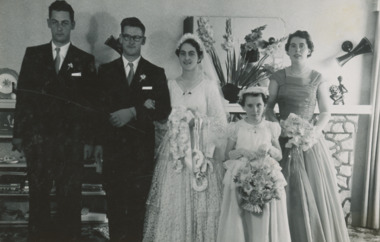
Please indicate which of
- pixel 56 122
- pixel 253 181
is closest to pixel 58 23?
pixel 56 122

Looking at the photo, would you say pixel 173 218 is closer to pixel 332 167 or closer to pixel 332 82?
A: pixel 332 167

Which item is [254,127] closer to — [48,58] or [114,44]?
[114,44]

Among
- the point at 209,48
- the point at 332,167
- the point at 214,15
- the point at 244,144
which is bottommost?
the point at 332,167

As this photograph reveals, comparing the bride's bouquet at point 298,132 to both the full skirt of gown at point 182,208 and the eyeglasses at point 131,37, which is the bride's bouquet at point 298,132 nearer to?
the full skirt of gown at point 182,208

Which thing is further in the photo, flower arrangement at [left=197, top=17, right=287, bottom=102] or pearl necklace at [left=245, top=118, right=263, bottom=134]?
flower arrangement at [left=197, top=17, right=287, bottom=102]

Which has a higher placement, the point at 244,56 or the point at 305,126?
the point at 244,56

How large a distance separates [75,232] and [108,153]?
0.49 meters

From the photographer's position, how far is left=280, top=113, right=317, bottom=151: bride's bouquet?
2.12 meters

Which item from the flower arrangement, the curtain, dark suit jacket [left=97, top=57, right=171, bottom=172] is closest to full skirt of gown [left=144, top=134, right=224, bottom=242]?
dark suit jacket [left=97, top=57, right=171, bottom=172]

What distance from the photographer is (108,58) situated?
2105 mm

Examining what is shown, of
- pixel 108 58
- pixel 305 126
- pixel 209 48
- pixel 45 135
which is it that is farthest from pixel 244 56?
pixel 45 135

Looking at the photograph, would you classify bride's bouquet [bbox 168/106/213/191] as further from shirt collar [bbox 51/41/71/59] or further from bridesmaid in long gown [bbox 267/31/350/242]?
shirt collar [bbox 51/41/71/59]

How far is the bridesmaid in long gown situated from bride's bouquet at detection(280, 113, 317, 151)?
0.03m

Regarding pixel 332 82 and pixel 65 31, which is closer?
pixel 65 31
